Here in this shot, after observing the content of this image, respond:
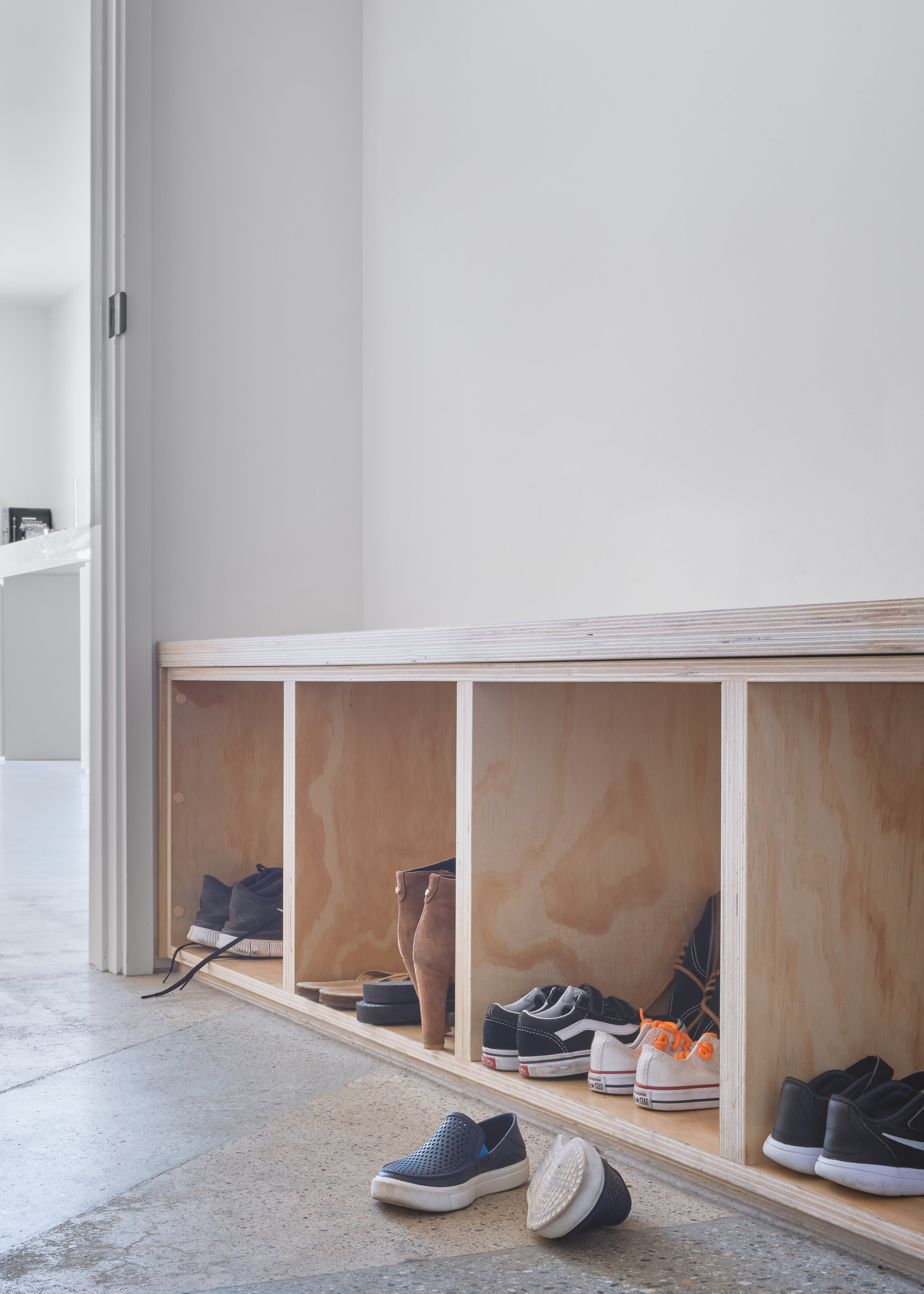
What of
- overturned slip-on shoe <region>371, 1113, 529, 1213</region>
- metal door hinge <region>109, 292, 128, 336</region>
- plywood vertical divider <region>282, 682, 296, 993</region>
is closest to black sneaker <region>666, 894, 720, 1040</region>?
overturned slip-on shoe <region>371, 1113, 529, 1213</region>

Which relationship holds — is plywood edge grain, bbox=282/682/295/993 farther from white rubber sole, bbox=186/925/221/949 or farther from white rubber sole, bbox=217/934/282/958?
white rubber sole, bbox=186/925/221/949

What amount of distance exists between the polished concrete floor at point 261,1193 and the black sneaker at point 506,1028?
8 cm

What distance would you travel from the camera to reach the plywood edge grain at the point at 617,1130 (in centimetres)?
112

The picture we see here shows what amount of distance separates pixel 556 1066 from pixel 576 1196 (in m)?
0.32

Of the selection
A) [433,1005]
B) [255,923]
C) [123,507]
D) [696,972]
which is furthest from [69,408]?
[696,972]

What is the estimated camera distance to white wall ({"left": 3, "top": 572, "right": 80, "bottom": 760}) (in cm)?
934

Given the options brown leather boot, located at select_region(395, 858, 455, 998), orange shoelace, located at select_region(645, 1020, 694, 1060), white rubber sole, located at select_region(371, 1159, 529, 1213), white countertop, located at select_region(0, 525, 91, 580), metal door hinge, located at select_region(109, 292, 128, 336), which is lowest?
white rubber sole, located at select_region(371, 1159, 529, 1213)

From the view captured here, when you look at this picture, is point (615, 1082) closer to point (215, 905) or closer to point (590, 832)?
point (590, 832)

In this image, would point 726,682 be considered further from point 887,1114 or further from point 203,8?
point 203,8

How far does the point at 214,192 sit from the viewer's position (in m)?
2.63

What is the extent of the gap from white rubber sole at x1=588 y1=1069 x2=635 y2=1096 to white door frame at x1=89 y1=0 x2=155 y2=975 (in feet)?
4.14

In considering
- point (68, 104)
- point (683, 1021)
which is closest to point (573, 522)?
point (683, 1021)

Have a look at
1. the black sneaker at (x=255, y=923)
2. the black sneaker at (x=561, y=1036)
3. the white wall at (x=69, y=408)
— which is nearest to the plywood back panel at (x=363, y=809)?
the black sneaker at (x=255, y=923)

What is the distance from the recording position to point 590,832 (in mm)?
1730
